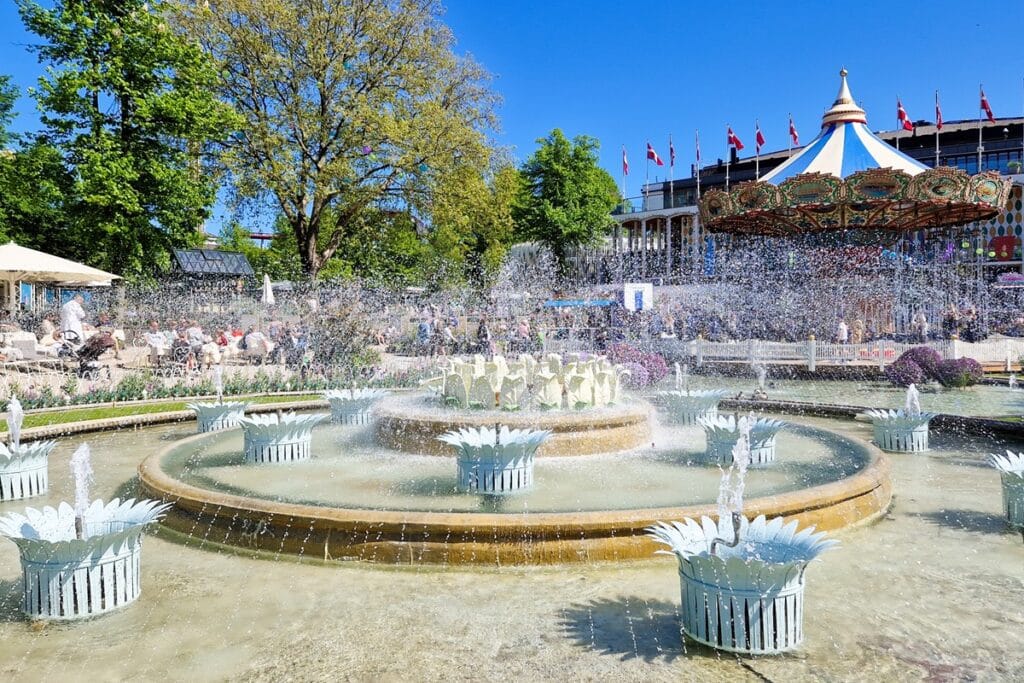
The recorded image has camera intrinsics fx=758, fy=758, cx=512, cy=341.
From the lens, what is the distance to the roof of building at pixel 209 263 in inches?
1497

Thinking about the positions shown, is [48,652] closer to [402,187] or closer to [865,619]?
[865,619]

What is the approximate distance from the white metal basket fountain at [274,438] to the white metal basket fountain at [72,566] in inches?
150

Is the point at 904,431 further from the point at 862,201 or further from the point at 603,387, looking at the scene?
the point at 862,201

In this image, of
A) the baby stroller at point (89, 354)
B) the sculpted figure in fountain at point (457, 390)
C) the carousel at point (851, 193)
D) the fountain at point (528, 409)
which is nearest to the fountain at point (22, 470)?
the fountain at point (528, 409)

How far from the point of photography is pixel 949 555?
630 cm

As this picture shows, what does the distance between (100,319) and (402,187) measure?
1227 cm

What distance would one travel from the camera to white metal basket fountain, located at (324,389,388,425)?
39.5 feet

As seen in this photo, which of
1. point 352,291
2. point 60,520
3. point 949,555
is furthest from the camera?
point 352,291

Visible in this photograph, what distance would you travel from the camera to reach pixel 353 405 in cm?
1209

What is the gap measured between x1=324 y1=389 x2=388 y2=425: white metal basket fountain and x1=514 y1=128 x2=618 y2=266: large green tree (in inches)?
1415

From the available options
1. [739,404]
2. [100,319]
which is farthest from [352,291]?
[739,404]

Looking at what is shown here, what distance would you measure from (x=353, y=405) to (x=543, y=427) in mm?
4004

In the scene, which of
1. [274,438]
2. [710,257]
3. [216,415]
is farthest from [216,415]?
[710,257]

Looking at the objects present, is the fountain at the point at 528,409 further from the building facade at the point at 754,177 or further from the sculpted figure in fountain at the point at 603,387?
the building facade at the point at 754,177
